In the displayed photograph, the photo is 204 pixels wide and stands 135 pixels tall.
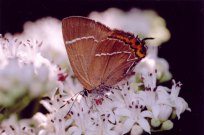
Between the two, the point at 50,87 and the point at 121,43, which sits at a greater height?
the point at 121,43

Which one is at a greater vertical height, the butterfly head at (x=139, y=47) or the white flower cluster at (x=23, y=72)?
the butterfly head at (x=139, y=47)

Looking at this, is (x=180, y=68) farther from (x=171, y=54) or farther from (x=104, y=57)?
(x=104, y=57)

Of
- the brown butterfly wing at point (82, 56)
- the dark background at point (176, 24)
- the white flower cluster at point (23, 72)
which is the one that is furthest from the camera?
the dark background at point (176, 24)

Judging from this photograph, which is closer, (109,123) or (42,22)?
(109,123)

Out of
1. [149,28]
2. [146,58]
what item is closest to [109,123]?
[146,58]

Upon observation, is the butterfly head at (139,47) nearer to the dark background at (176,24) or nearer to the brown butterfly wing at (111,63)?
the brown butterfly wing at (111,63)

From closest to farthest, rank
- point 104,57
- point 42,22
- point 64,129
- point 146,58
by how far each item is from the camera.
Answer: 1. point 64,129
2. point 104,57
3. point 146,58
4. point 42,22

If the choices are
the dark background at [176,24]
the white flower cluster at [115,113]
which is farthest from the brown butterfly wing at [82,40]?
the dark background at [176,24]
